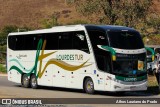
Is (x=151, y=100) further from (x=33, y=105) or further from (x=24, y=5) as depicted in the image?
(x=24, y=5)

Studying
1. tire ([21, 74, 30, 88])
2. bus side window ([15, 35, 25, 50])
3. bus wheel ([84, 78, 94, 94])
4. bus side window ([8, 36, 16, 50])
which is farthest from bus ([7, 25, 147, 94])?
bus side window ([8, 36, 16, 50])

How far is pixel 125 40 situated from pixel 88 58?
1949 mm

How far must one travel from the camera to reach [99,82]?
2253cm

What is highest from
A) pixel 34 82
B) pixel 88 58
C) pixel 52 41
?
pixel 52 41

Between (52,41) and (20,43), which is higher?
(52,41)

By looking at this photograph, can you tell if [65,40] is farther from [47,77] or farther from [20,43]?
[20,43]

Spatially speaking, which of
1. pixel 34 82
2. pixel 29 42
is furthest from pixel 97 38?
pixel 34 82

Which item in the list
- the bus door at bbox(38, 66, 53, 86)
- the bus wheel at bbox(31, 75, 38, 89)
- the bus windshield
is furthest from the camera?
the bus wheel at bbox(31, 75, 38, 89)

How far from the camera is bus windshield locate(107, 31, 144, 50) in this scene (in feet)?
73.4

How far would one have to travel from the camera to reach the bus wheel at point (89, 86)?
75.8 ft

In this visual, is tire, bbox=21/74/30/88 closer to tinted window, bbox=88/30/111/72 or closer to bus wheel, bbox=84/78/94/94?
bus wheel, bbox=84/78/94/94

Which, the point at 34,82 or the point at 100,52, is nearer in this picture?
the point at 100,52

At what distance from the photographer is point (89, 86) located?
2331 cm

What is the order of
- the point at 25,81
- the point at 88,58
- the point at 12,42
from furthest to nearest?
the point at 12,42 → the point at 25,81 → the point at 88,58
